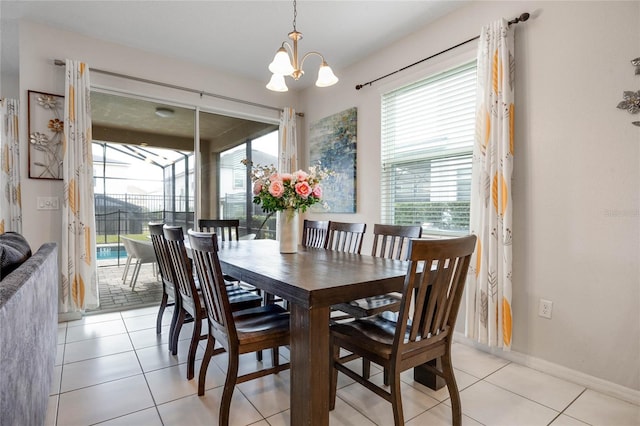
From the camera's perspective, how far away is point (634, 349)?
70.4 inches

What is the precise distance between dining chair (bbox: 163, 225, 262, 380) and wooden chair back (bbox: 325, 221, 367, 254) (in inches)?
32.7

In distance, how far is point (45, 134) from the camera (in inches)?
116

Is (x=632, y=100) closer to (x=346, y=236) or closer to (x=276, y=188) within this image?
(x=346, y=236)

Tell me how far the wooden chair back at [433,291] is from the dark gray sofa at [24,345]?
1247mm

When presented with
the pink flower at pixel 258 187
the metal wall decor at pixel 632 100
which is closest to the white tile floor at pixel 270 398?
the pink flower at pixel 258 187

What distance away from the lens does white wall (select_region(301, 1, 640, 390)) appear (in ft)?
5.95

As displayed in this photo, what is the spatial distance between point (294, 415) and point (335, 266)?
0.72 m

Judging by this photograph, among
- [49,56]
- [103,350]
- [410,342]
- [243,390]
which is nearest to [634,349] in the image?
[410,342]

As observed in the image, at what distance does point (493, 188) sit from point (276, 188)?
1.47 meters

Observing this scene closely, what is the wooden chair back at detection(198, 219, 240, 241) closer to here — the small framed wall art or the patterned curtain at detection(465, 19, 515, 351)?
the small framed wall art

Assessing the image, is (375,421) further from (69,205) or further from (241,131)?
(241,131)

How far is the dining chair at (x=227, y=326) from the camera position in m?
1.50

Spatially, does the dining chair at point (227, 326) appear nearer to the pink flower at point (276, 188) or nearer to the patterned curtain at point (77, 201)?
the pink flower at point (276, 188)

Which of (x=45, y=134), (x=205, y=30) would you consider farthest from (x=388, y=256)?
(x=45, y=134)
